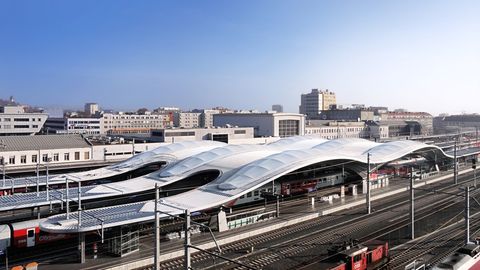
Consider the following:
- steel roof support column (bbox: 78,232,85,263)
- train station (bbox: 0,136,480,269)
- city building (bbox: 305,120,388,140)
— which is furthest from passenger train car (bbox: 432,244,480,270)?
city building (bbox: 305,120,388,140)

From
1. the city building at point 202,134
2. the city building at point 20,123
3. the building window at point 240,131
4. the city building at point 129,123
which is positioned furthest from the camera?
the city building at point 129,123

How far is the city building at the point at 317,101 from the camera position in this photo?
185500 mm

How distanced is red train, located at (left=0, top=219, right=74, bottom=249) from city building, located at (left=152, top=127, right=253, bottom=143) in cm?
4172

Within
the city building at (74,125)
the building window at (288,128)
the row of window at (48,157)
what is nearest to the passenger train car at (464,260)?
the row of window at (48,157)

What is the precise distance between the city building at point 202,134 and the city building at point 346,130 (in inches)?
995

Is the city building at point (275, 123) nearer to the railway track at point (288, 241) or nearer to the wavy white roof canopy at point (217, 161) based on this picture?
the wavy white roof canopy at point (217, 161)

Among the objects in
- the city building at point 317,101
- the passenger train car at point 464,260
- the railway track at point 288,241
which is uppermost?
the city building at point 317,101

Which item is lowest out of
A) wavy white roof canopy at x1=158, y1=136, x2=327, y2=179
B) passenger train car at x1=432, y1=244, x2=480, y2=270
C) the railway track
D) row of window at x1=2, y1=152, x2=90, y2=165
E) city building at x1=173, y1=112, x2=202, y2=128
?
the railway track

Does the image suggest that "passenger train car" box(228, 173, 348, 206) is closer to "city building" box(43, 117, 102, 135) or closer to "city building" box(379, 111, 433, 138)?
"city building" box(43, 117, 102, 135)

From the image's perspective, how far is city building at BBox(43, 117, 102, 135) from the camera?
10962 cm

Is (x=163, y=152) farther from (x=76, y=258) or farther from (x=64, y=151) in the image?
(x=76, y=258)

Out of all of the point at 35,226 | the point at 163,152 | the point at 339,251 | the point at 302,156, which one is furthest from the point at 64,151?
the point at 339,251

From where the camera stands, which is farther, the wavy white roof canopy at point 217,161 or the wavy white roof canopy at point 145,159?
the wavy white roof canopy at point 145,159

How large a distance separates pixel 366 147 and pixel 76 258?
132ft
